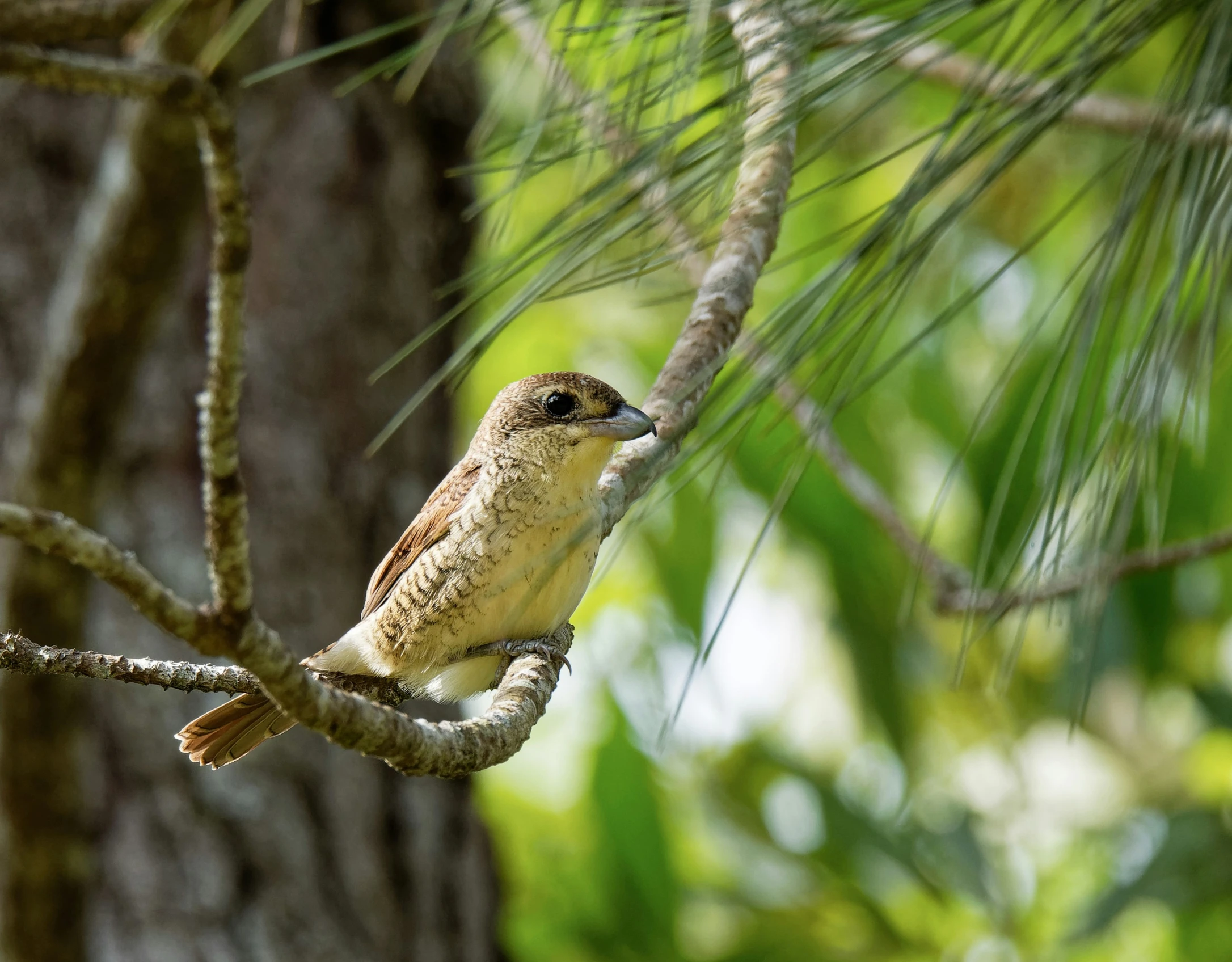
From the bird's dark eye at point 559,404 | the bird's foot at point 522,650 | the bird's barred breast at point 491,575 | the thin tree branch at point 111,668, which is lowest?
the thin tree branch at point 111,668

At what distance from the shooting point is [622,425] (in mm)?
2543

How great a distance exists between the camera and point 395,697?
255 centimetres

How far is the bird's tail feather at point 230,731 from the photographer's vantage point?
2.18m

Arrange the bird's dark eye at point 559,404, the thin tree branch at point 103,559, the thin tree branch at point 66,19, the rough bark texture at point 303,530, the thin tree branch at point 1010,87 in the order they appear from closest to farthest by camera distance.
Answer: the thin tree branch at point 103,559 < the thin tree branch at point 1010,87 < the thin tree branch at point 66,19 < the bird's dark eye at point 559,404 < the rough bark texture at point 303,530

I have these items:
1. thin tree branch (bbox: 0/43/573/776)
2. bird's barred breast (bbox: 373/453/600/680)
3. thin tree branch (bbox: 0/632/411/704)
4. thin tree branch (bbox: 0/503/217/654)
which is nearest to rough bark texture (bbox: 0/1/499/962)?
bird's barred breast (bbox: 373/453/600/680)

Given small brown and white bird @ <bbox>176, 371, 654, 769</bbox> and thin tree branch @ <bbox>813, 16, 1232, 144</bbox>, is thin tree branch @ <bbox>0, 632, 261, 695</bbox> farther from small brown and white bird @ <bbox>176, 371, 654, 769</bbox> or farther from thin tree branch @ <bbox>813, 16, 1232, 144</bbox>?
thin tree branch @ <bbox>813, 16, 1232, 144</bbox>

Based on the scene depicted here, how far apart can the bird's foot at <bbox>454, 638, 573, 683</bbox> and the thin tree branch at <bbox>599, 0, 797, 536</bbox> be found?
0.31m

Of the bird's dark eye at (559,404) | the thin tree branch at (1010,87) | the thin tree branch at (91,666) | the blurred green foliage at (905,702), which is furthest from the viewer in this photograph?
the blurred green foliage at (905,702)

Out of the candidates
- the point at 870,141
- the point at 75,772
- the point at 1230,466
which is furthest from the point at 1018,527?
the point at 870,141

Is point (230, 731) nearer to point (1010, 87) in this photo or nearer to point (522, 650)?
point (522, 650)

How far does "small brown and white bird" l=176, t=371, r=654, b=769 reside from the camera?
2.48 meters

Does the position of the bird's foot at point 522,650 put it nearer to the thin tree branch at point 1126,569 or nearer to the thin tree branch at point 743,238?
the thin tree branch at point 743,238

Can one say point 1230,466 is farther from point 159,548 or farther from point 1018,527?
point 159,548

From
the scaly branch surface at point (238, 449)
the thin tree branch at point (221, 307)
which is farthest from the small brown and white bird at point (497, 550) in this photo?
the thin tree branch at point (221, 307)
